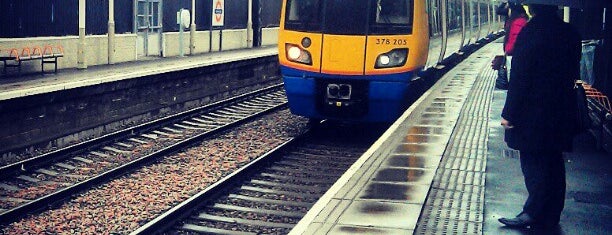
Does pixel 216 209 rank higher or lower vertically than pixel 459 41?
lower

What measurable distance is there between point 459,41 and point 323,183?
455 inches

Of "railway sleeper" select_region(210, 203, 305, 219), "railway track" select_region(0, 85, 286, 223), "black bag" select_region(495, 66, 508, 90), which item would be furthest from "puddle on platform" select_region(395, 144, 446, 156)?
"black bag" select_region(495, 66, 508, 90)

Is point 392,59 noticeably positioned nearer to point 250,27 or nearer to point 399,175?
point 399,175

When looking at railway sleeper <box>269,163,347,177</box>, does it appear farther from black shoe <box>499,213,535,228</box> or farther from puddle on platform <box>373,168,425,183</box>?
black shoe <box>499,213,535,228</box>

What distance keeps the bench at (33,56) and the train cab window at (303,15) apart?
316 inches

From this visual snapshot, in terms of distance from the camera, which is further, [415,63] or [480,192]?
[415,63]

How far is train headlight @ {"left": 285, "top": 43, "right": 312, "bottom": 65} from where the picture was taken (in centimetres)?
1233

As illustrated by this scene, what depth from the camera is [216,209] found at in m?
8.49

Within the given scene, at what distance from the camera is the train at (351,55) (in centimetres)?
1213

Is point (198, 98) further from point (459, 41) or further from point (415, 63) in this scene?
point (415, 63)

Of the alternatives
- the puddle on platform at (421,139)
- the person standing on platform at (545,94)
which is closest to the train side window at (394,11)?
the puddle on platform at (421,139)

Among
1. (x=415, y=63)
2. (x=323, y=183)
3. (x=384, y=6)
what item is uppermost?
(x=384, y=6)

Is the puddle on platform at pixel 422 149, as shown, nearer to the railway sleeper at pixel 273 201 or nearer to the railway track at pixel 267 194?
the railway track at pixel 267 194

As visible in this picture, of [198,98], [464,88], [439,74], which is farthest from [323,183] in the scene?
[439,74]
